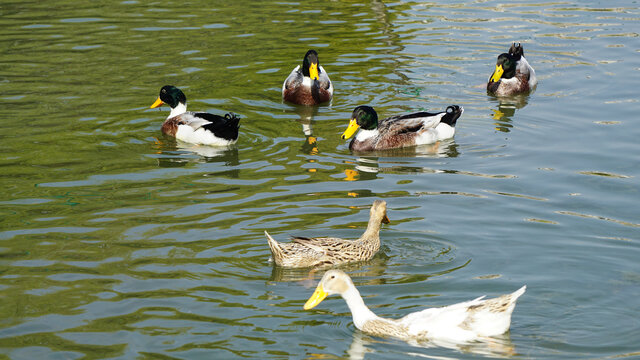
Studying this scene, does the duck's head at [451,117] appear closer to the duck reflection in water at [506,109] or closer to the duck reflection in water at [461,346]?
the duck reflection in water at [506,109]

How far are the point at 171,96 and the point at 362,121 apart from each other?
359 centimetres

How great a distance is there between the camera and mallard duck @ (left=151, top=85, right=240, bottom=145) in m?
15.7

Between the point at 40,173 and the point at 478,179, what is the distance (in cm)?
625

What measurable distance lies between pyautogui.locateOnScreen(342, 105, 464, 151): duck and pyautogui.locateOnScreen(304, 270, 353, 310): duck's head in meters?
6.79

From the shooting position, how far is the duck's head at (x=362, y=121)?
626 inches

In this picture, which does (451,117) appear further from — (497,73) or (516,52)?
(516,52)

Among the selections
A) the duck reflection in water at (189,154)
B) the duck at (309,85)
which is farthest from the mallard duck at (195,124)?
the duck at (309,85)

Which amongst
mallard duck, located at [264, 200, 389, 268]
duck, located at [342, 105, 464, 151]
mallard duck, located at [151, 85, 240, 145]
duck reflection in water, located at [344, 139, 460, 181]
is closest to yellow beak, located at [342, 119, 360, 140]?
duck, located at [342, 105, 464, 151]

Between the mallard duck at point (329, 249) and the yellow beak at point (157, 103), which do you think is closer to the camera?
the mallard duck at point (329, 249)

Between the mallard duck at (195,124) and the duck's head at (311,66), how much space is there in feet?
8.13

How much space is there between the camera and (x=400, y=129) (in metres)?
15.9

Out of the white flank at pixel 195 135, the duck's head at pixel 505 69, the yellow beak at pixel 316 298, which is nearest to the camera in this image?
the yellow beak at pixel 316 298

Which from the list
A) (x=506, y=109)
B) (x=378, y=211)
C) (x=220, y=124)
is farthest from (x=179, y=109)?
(x=378, y=211)

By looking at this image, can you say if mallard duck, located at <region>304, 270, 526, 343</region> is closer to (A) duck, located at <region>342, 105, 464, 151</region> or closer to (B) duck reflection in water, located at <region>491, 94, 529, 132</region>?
(A) duck, located at <region>342, 105, 464, 151</region>
